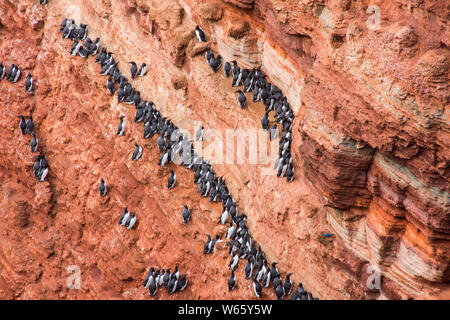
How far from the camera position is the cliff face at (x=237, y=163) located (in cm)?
1099

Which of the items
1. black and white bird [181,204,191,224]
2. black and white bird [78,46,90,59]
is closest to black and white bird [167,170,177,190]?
black and white bird [181,204,191,224]

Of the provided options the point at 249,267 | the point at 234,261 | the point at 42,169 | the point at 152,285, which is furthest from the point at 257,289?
the point at 42,169

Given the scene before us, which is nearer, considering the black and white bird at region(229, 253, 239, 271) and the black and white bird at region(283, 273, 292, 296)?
the black and white bird at region(283, 273, 292, 296)

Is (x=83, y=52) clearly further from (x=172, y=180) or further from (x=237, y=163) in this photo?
(x=237, y=163)

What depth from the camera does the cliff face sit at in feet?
36.1

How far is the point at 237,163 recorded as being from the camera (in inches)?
639

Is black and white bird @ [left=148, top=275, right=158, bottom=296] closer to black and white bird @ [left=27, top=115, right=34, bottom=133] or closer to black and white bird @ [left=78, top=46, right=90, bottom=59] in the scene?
black and white bird @ [left=27, top=115, right=34, bottom=133]

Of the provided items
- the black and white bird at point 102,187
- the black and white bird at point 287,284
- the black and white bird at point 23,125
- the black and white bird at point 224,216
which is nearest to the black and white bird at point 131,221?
the black and white bird at point 102,187

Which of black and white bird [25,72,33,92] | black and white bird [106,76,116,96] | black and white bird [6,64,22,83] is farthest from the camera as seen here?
black and white bird [6,64,22,83]

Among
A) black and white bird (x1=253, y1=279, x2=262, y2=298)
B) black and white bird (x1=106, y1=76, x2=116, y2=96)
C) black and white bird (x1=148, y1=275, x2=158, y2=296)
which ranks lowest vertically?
black and white bird (x1=148, y1=275, x2=158, y2=296)

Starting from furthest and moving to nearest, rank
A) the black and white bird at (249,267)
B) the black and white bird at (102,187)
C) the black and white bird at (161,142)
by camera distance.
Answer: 1. the black and white bird at (102,187)
2. the black and white bird at (161,142)
3. the black and white bird at (249,267)

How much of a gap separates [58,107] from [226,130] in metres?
7.00

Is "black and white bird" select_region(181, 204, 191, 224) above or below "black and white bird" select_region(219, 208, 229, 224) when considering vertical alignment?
below

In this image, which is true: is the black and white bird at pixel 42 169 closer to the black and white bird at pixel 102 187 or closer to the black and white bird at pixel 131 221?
the black and white bird at pixel 102 187
